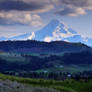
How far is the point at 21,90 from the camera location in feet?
94.8

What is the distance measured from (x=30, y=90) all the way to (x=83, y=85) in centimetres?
1694

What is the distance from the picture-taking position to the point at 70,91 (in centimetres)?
3672

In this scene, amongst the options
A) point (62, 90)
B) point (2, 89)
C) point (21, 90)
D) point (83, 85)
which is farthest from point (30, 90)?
point (83, 85)

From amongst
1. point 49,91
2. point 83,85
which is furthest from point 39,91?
point 83,85

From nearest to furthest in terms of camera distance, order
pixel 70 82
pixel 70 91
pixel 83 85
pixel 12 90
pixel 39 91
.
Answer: pixel 12 90 → pixel 39 91 → pixel 70 91 → pixel 83 85 → pixel 70 82

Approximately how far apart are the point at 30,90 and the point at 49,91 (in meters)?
3.40

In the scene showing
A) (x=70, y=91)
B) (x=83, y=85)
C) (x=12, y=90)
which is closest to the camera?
(x=12, y=90)

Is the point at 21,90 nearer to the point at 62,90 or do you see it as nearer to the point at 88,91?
the point at 62,90

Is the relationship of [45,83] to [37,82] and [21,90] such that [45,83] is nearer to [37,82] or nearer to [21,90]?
[37,82]

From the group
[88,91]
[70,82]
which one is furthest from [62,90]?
[70,82]

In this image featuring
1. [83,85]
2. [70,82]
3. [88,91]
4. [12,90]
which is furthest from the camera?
[70,82]

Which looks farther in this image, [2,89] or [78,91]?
[78,91]

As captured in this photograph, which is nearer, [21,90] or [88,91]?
[21,90]

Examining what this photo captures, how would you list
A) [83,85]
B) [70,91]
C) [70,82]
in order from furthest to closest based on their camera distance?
1. [70,82]
2. [83,85]
3. [70,91]
